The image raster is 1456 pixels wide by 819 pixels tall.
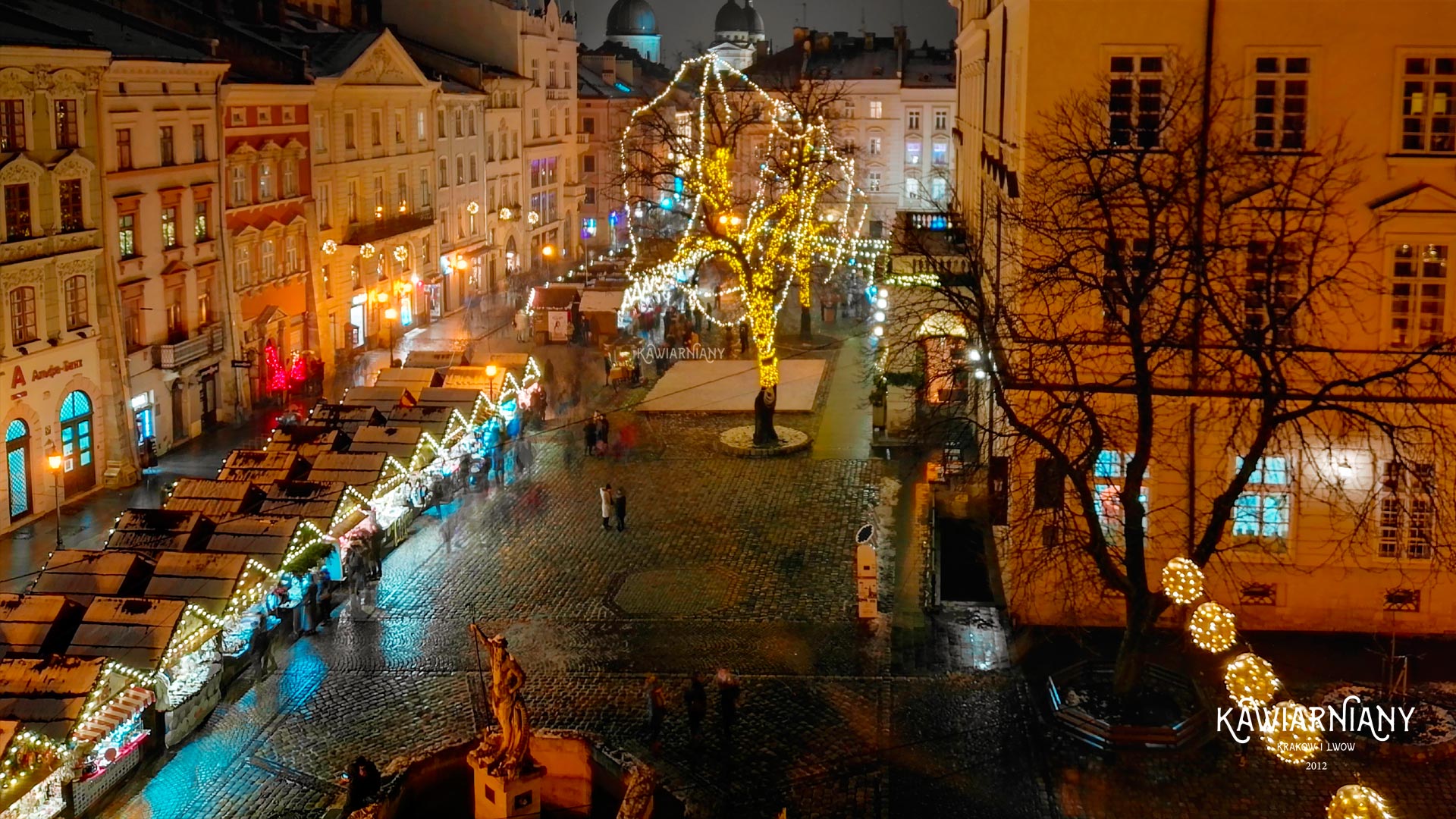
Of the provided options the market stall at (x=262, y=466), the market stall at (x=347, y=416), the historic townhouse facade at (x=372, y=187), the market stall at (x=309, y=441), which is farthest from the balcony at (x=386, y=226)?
the market stall at (x=262, y=466)

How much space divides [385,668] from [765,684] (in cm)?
576

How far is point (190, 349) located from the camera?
40094mm

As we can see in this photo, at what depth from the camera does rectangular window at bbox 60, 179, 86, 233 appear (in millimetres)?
34906

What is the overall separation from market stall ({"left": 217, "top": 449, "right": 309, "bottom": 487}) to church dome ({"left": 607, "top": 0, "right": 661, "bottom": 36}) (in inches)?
4813

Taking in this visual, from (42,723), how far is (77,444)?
17.8 meters

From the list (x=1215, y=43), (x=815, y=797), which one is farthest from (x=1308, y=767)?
(x=1215, y=43)

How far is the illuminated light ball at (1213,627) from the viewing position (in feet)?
58.9

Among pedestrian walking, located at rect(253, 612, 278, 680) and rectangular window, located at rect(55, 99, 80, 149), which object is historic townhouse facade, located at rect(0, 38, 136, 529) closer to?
rectangular window, located at rect(55, 99, 80, 149)

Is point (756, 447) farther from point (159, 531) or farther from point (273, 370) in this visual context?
point (159, 531)

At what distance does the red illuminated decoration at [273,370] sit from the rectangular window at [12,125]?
43.6 ft

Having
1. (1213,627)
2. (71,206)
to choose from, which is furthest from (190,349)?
(1213,627)

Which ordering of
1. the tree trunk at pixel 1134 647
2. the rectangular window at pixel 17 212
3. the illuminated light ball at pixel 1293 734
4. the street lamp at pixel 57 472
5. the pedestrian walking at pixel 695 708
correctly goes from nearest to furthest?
1. the illuminated light ball at pixel 1293 734
2. the tree trunk at pixel 1134 647
3. the pedestrian walking at pixel 695 708
4. the street lamp at pixel 57 472
5. the rectangular window at pixel 17 212

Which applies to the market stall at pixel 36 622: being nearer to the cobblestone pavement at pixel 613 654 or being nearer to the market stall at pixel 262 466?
the cobblestone pavement at pixel 613 654

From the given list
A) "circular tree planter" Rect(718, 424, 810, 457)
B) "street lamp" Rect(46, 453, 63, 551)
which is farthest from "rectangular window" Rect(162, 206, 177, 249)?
"circular tree planter" Rect(718, 424, 810, 457)
